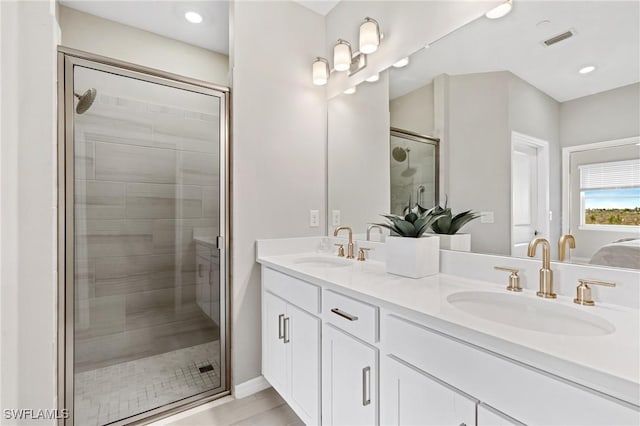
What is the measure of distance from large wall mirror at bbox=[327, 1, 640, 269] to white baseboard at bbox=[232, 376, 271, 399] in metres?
1.37

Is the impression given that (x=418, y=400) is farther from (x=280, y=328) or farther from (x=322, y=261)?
(x=322, y=261)

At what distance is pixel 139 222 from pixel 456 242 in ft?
5.62

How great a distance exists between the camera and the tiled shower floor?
5.14 ft

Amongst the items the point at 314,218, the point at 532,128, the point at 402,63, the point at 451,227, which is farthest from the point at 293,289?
the point at 402,63

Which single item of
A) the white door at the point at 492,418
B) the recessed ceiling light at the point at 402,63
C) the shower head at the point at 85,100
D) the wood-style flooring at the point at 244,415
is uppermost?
the recessed ceiling light at the point at 402,63

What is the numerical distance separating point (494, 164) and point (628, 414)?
99 cm

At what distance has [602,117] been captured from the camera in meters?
1.06

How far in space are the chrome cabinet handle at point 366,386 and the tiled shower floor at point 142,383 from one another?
114 centimetres

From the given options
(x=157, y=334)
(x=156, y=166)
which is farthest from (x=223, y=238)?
(x=157, y=334)

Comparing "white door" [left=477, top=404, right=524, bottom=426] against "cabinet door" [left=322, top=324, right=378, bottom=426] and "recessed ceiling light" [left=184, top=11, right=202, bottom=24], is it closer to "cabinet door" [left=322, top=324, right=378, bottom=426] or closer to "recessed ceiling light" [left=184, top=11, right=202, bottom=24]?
"cabinet door" [left=322, top=324, right=378, bottom=426]

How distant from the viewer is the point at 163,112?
5.86 feet

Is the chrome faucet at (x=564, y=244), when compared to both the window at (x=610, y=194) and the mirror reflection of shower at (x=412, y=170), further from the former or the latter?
the mirror reflection of shower at (x=412, y=170)

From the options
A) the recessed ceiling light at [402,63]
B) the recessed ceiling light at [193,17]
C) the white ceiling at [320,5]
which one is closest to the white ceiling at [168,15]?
the recessed ceiling light at [193,17]

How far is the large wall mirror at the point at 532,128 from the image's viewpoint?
3.32ft
